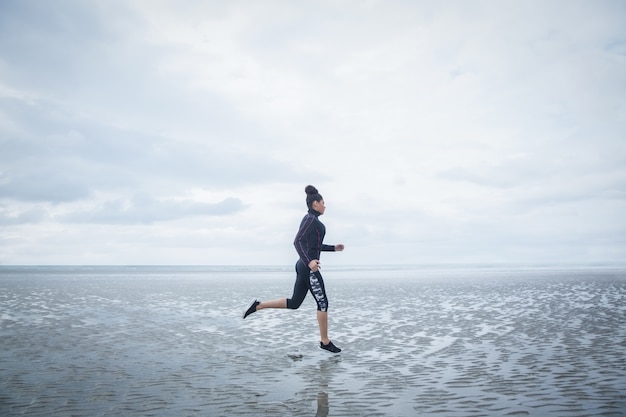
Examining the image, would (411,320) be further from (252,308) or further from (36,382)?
(36,382)

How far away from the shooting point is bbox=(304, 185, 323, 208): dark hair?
8453 mm

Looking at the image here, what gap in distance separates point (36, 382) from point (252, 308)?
3.93 meters

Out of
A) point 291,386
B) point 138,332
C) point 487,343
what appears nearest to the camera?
point 291,386

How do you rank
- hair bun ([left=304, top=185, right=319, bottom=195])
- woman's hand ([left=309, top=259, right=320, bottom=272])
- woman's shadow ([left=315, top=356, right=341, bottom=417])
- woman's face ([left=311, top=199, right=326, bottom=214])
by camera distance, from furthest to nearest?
hair bun ([left=304, top=185, right=319, bottom=195])
woman's face ([left=311, top=199, right=326, bottom=214])
woman's hand ([left=309, top=259, right=320, bottom=272])
woman's shadow ([left=315, top=356, right=341, bottom=417])

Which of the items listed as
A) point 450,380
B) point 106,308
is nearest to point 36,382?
point 450,380

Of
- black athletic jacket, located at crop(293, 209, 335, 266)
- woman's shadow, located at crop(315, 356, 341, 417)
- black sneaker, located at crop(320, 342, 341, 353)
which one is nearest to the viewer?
woman's shadow, located at crop(315, 356, 341, 417)

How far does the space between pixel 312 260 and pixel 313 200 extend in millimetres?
1091

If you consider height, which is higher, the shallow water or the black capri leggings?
the black capri leggings

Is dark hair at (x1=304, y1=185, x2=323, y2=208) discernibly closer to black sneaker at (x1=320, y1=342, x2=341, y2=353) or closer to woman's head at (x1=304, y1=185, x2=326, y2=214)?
woman's head at (x1=304, y1=185, x2=326, y2=214)

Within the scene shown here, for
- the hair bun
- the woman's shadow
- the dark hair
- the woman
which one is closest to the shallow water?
the woman's shadow

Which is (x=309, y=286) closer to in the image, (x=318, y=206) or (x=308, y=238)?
(x=308, y=238)

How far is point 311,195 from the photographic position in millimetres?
8523

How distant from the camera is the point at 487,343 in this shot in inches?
337

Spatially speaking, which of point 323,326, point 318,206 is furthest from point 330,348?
point 318,206
